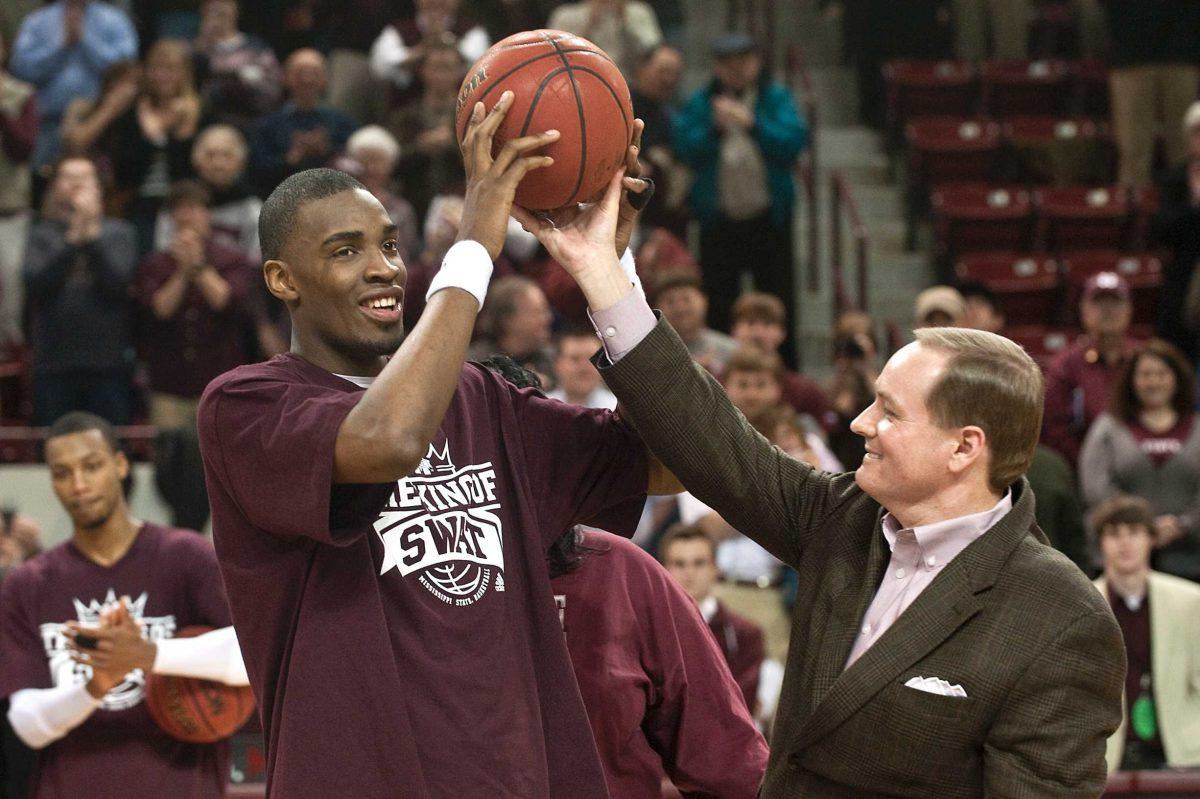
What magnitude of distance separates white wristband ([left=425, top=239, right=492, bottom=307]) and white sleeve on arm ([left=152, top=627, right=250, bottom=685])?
216cm

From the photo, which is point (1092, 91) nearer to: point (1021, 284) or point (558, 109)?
point (1021, 284)

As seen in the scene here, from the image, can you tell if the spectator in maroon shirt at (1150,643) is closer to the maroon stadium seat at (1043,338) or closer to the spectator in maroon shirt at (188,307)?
the maroon stadium seat at (1043,338)

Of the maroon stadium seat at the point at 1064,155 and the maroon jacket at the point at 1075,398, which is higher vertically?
the maroon stadium seat at the point at 1064,155

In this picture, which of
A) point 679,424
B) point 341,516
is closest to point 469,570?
point 341,516

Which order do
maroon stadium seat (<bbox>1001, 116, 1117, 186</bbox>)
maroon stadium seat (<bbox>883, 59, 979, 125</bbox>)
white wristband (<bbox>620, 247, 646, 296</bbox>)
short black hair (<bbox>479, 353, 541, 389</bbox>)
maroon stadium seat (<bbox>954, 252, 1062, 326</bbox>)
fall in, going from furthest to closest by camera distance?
1. maroon stadium seat (<bbox>883, 59, 979, 125</bbox>)
2. maroon stadium seat (<bbox>1001, 116, 1117, 186</bbox>)
3. maroon stadium seat (<bbox>954, 252, 1062, 326</bbox>)
4. short black hair (<bbox>479, 353, 541, 389</bbox>)
5. white wristband (<bbox>620, 247, 646, 296</bbox>)

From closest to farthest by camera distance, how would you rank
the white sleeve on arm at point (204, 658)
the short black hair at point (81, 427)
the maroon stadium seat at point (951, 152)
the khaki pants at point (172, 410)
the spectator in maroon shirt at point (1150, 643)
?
the white sleeve on arm at point (204, 658)
the short black hair at point (81, 427)
the spectator in maroon shirt at point (1150, 643)
the khaki pants at point (172, 410)
the maroon stadium seat at point (951, 152)

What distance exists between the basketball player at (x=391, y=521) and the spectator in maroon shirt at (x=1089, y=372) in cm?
558

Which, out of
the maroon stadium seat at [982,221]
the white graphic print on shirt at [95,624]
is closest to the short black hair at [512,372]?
the white graphic print on shirt at [95,624]

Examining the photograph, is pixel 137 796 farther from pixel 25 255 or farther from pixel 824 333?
pixel 824 333

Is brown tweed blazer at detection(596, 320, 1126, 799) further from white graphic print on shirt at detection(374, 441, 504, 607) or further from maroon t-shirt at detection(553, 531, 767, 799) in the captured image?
maroon t-shirt at detection(553, 531, 767, 799)

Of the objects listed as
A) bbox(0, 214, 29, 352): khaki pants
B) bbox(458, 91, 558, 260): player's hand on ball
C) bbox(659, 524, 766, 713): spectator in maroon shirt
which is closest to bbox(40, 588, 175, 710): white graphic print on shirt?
bbox(659, 524, 766, 713): spectator in maroon shirt

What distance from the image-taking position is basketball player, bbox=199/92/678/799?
2814 mm

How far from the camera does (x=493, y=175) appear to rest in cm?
294

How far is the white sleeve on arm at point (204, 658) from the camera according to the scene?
186 inches
